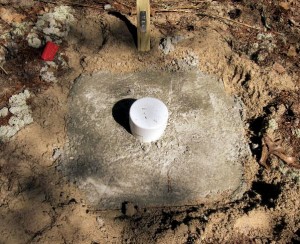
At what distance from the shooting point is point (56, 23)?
402 centimetres

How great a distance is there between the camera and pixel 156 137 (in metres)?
3.34

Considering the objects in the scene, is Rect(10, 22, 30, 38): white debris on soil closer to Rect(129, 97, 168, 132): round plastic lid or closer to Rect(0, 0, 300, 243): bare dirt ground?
Rect(0, 0, 300, 243): bare dirt ground

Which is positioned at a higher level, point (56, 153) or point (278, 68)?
point (278, 68)

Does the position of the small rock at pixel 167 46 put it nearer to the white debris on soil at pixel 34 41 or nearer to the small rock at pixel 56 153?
the white debris on soil at pixel 34 41

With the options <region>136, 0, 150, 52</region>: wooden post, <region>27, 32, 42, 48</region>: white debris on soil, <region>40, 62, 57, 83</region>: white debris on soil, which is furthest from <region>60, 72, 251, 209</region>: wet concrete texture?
<region>27, 32, 42, 48</region>: white debris on soil

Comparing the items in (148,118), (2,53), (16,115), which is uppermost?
(2,53)

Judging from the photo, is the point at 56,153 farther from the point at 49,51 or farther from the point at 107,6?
the point at 107,6

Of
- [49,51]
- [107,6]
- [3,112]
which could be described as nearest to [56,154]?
[3,112]

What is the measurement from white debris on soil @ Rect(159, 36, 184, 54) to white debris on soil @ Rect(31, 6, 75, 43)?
0.95 metres

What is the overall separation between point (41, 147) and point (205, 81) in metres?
1.61

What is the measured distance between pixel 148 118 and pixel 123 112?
0.40 metres

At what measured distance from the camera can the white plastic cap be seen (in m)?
3.17

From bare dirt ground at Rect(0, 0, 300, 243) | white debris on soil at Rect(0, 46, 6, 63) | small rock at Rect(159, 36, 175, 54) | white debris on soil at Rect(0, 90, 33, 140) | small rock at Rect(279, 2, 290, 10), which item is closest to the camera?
bare dirt ground at Rect(0, 0, 300, 243)

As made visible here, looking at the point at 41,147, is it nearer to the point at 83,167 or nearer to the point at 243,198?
the point at 83,167
